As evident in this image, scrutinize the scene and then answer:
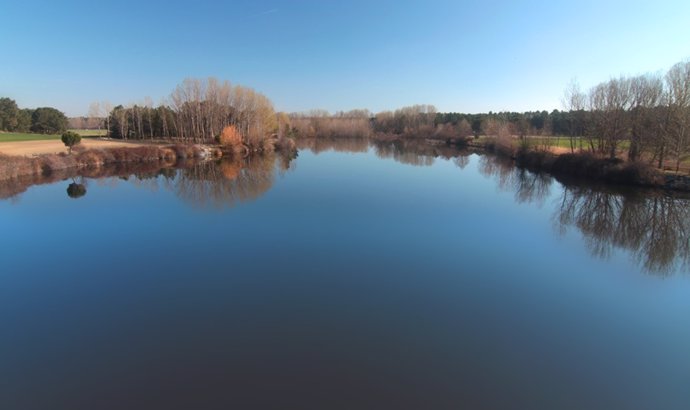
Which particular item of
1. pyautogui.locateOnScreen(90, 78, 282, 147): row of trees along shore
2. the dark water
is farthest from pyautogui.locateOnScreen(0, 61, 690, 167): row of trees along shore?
the dark water

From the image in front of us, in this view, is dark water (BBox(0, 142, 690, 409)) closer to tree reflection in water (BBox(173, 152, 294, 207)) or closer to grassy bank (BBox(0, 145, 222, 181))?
tree reflection in water (BBox(173, 152, 294, 207))

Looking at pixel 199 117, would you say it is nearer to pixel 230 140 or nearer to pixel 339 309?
pixel 230 140

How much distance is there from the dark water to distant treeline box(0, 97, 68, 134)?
5583cm

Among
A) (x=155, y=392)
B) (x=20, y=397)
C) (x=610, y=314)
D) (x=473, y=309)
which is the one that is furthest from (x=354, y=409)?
(x=610, y=314)

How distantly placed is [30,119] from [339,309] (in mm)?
72708

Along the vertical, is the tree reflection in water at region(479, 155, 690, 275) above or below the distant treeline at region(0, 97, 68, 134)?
below

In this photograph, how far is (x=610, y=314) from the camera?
22.0 ft

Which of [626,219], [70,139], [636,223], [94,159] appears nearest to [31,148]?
[70,139]

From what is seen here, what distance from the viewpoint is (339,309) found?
21.6 feet

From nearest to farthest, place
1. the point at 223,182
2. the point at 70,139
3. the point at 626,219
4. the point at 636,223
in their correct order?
1. the point at 636,223
2. the point at 626,219
3. the point at 223,182
4. the point at 70,139

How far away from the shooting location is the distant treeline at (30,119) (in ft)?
175

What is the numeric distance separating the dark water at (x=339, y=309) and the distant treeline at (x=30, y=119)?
55.8m

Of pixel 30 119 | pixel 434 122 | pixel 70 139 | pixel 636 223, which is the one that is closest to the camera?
pixel 636 223

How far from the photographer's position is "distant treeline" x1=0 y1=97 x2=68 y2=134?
175ft
